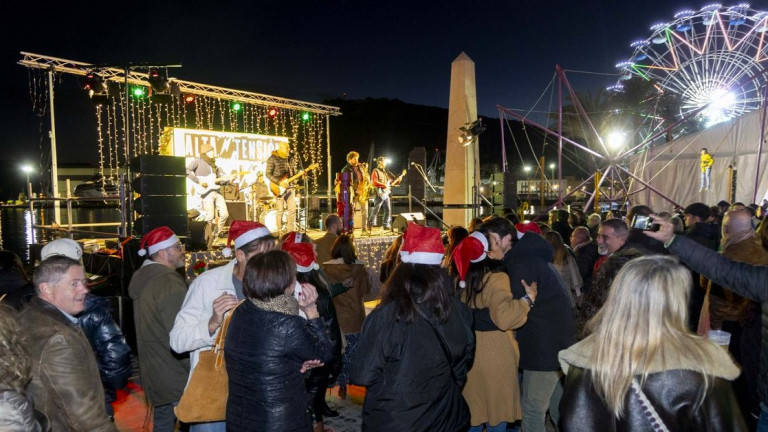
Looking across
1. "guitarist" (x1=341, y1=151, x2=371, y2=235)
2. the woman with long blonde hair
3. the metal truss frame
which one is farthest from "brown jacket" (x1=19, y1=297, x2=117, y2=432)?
"guitarist" (x1=341, y1=151, x2=371, y2=235)

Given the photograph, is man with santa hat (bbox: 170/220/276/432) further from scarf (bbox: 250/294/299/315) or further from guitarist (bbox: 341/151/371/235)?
A: guitarist (bbox: 341/151/371/235)

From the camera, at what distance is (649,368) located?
1.66m

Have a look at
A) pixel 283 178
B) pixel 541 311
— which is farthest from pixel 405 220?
pixel 541 311

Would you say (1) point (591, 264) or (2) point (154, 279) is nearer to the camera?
(2) point (154, 279)

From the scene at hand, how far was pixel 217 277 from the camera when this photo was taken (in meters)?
3.25

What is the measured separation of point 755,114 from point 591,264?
54.4ft

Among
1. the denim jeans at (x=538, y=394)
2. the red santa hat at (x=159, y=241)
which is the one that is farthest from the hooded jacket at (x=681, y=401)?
the red santa hat at (x=159, y=241)

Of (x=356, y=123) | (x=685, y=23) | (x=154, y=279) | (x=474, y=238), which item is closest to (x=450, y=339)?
(x=474, y=238)

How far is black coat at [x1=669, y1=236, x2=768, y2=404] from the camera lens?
2.37m

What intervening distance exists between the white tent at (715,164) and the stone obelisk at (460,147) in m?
7.80

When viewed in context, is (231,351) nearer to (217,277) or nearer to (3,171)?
(217,277)

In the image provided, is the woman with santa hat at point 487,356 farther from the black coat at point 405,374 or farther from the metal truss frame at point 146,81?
the metal truss frame at point 146,81

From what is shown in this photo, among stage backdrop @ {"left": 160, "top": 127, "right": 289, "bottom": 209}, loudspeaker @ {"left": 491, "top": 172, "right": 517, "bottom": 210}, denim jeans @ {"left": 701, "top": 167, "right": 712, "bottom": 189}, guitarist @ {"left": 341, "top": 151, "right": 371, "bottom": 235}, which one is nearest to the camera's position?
loudspeaker @ {"left": 491, "top": 172, "right": 517, "bottom": 210}

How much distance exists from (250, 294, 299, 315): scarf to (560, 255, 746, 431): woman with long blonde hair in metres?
1.42
